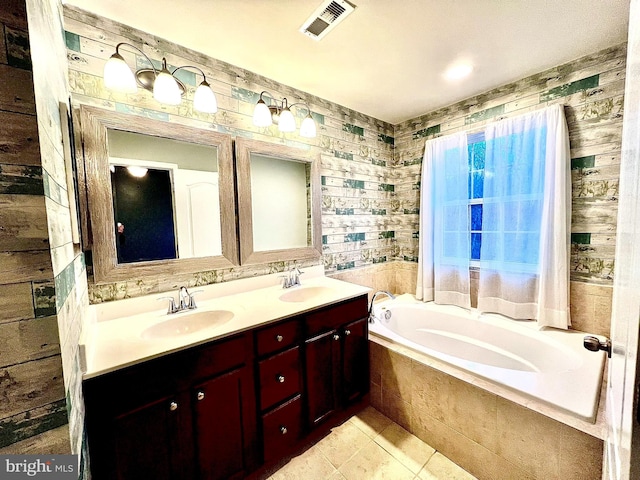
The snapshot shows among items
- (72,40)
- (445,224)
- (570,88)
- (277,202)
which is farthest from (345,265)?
(72,40)

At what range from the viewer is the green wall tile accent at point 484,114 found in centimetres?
201

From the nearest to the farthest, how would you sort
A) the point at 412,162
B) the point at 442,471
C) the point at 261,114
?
the point at 442,471 → the point at 261,114 → the point at 412,162

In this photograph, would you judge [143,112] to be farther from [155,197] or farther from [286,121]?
[286,121]

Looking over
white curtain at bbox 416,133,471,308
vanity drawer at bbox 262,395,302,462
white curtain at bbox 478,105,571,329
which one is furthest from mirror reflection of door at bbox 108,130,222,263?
white curtain at bbox 478,105,571,329

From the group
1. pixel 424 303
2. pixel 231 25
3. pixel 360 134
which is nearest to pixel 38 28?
pixel 231 25

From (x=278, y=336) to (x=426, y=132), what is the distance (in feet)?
7.77

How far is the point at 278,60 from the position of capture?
1.59 meters

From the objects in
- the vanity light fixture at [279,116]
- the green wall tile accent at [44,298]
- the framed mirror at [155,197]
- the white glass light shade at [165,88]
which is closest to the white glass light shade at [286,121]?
the vanity light fixture at [279,116]

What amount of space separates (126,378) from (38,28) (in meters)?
1.11

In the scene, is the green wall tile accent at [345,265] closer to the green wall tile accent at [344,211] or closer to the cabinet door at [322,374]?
the green wall tile accent at [344,211]

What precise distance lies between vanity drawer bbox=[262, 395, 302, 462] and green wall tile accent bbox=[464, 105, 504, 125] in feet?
8.41

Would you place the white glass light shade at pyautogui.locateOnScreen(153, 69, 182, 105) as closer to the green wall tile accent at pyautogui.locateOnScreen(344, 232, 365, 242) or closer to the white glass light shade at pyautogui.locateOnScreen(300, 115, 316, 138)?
the white glass light shade at pyautogui.locateOnScreen(300, 115, 316, 138)

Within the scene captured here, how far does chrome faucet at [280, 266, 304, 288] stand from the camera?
1.84 m

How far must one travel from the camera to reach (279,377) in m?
1.33
